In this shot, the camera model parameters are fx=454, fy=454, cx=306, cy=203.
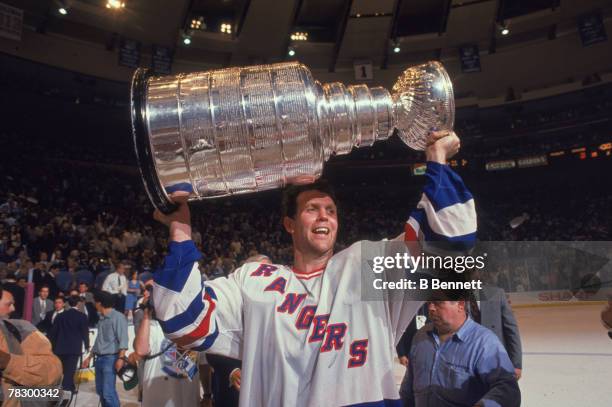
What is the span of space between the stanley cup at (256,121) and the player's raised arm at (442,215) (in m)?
0.18

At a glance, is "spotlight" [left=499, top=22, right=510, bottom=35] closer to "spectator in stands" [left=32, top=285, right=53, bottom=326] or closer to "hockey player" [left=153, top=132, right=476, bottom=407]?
"spectator in stands" [left=32, top=285, right=53, bottom=326]

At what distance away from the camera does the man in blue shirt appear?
2.24 metres

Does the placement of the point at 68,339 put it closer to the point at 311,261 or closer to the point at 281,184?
the point at 311,261

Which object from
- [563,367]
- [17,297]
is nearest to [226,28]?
[17,297]

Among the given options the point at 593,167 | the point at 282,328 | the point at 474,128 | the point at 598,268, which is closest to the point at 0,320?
the point at 282,328

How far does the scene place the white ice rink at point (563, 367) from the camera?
4332 mm

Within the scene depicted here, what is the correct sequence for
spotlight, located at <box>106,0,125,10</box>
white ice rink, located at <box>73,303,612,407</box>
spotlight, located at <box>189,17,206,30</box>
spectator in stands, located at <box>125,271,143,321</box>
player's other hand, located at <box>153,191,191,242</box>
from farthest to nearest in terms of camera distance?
spotlight, located at <box>189,17,206,30</box> → spotlight, located at <box>106,0,125,10</box> → spectator in stands, located at <box>125,271,143,321</box> → white ice rink, located at <box>73,303,612,407</box> → player's other hand, located at <box>153,191,191,242</box>

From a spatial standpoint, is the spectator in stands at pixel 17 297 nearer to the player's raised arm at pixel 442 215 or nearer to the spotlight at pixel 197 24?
the player's raised arm at pixel 442 215

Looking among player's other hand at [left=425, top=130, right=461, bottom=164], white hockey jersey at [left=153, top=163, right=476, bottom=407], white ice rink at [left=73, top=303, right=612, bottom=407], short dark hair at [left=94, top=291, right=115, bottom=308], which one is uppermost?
player's other hand at [left=425, top=130, right=461, bottom=164]

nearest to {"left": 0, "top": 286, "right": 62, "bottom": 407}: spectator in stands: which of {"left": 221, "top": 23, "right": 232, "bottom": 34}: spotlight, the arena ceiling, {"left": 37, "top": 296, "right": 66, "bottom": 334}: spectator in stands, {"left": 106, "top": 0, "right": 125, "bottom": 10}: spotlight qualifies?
{"left": 37, "top": 296, "right": 66, "bottom": 334}: spectator in stands

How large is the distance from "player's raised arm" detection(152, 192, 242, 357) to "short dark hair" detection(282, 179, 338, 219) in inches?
15.6

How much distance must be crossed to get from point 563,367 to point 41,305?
22.5ft

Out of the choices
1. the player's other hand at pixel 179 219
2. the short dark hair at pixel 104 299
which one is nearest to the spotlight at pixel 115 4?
the short dark hair at pixel 104 299

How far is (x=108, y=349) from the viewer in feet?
16.8
